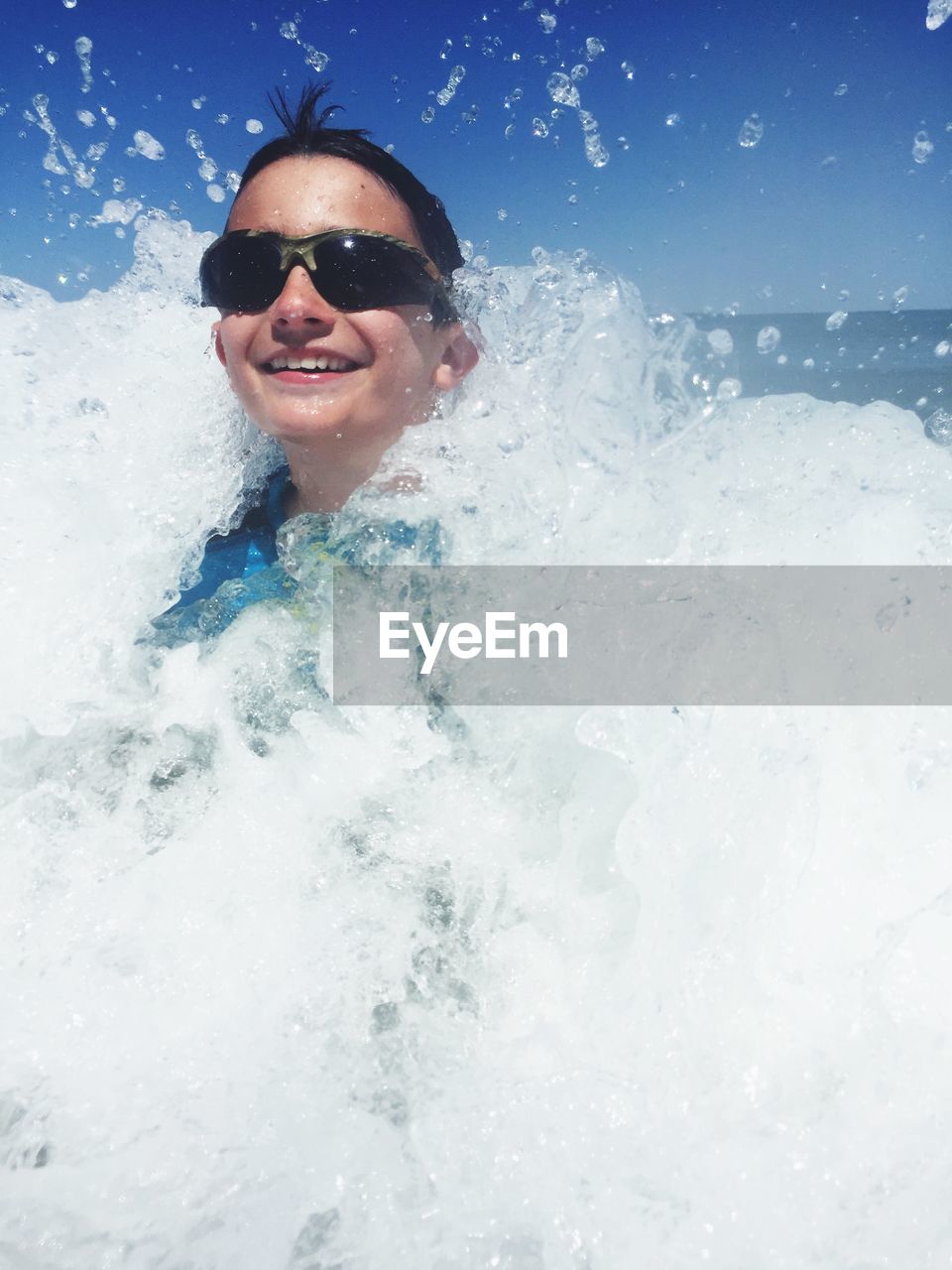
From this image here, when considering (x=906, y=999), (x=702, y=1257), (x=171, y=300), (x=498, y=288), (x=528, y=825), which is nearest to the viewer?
(x=702, y=1257)

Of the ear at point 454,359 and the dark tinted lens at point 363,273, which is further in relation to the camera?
the ear at point 454,359

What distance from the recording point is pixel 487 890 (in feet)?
6.48

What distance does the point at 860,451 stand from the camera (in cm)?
243

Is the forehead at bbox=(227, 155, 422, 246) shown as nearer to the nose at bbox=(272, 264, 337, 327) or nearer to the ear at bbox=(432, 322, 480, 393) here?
the nose at bbox=(272, 264, 337, 327)

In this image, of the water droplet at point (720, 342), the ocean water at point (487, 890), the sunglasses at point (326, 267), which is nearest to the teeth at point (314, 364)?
the sunglasses at point (326, 267)

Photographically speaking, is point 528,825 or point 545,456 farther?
point 545,456

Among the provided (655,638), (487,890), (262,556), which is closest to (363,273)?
(262,556)

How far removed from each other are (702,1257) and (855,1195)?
0.91ft

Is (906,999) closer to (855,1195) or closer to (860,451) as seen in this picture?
(855,1195)

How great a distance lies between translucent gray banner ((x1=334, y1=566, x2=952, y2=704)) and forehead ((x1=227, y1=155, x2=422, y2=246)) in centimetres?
92

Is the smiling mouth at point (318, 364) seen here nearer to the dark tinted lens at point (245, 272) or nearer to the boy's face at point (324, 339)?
the boy's face at point (324, 339)

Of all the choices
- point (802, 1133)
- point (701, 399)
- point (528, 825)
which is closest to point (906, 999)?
point (802, 1133)
